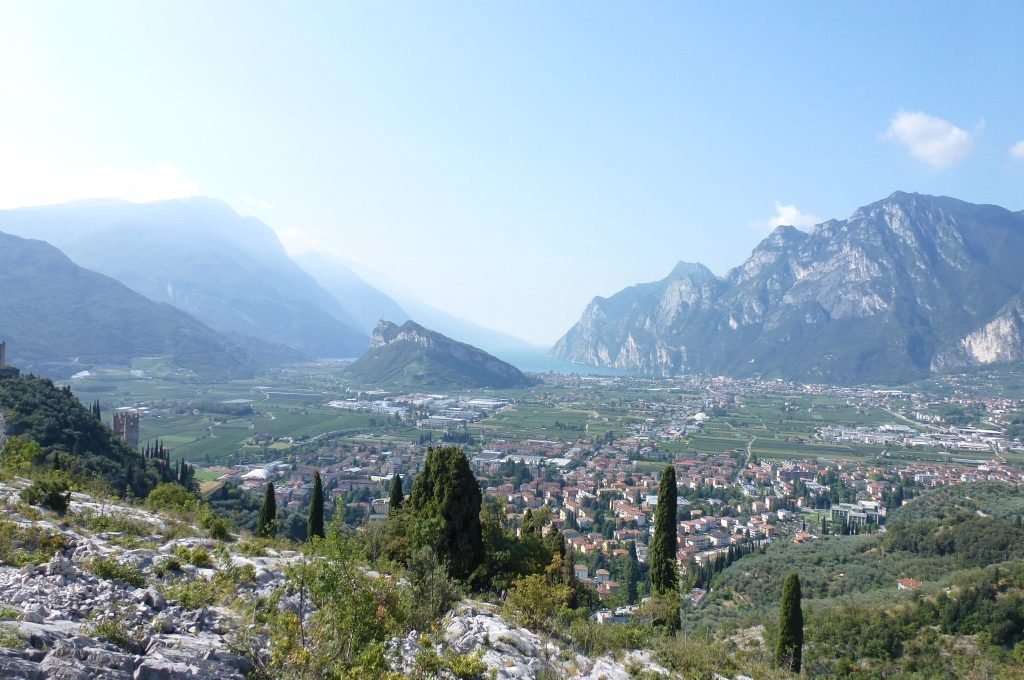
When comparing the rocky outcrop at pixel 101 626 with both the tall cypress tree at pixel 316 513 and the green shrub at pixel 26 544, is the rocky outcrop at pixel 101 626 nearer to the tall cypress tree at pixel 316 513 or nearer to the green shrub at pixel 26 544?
the green shrub at pixel 26 544

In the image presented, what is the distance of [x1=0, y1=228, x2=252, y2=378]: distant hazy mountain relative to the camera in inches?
4540

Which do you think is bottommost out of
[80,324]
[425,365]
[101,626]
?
[425,365]

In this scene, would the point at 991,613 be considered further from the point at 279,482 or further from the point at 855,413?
the point at 855,413

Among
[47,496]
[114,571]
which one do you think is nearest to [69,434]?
[47,496]

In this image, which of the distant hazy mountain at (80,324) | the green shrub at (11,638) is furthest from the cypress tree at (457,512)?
the distant hazy mountain at (80,324)

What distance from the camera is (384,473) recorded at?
58.9 metres

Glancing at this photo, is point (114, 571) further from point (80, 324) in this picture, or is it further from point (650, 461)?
point (80, 324)

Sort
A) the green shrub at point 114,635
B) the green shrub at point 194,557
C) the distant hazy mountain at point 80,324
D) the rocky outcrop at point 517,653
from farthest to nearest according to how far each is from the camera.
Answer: the distant hazy mountain at point 80,324 < the green shrub at point 194,557 < the rocky outcrop at point 517,653 < the green shrub at point 114,635

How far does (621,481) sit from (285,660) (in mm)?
56986

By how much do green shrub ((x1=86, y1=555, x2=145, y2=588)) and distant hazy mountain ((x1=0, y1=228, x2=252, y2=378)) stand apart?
121795mm

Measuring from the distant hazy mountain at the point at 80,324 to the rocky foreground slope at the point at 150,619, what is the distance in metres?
120

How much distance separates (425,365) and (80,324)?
267ft

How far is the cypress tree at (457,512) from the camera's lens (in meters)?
14.8

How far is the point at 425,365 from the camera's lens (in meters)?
158
